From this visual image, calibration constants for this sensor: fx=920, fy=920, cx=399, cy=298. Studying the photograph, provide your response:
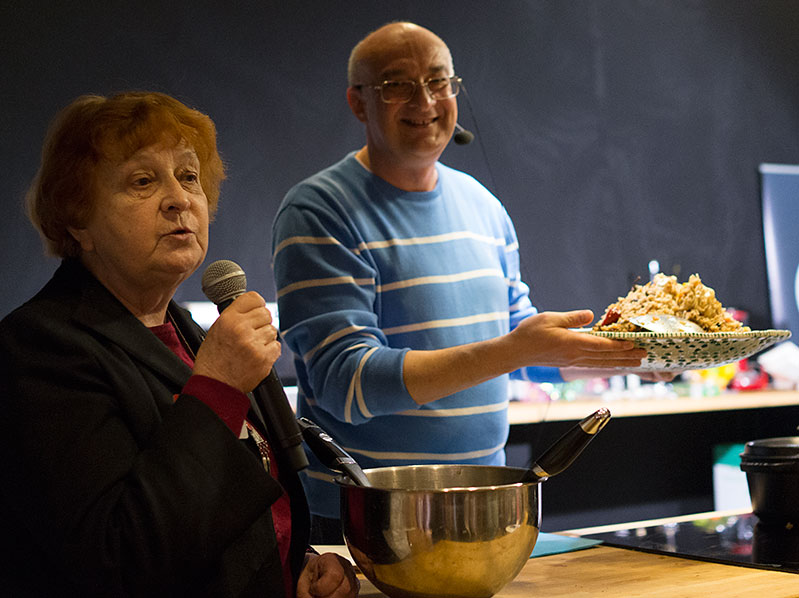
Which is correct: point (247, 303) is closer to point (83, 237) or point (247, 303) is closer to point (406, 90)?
point (83, 237)

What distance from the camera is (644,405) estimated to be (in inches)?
156

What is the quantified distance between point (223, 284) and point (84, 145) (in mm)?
249

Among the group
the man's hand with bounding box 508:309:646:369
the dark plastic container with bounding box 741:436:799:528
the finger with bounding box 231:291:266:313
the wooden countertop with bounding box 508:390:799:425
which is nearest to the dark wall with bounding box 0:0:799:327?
the wooden countertop with bounding box 508:390:799:425

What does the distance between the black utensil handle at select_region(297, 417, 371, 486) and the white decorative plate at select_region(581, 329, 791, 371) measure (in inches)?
22.7

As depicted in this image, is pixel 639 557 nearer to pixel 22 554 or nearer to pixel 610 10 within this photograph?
pixel 22 554

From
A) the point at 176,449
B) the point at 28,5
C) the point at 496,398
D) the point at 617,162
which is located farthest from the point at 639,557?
the point at 617,162

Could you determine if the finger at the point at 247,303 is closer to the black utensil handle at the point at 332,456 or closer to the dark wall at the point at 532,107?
the black utensil handle at the point at 332,456

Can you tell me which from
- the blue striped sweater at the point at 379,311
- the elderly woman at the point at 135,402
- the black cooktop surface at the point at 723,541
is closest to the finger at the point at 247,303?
the elderly woman at the point at 135,402

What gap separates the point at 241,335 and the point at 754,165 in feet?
15.0

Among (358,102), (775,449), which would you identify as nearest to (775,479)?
(775,449)

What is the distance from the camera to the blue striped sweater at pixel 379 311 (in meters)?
1.74

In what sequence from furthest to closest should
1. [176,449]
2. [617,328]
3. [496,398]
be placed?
1. [496,398]
2. [617,328]
3. [176,449]

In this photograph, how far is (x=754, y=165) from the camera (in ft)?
16.6

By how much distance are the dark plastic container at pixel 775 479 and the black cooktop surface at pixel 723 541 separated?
1.1 inches
